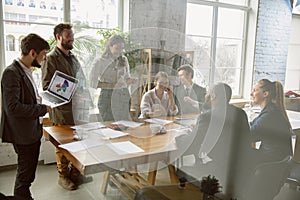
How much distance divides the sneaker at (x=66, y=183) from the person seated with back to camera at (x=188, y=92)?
52.7 inches

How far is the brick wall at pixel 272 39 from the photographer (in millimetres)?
887

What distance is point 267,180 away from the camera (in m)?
1.07

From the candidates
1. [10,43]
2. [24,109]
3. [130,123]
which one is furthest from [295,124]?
[10,43]

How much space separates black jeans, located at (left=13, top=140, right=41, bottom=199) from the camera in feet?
5.90

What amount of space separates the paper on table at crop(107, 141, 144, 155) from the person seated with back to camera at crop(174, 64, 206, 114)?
36 cm

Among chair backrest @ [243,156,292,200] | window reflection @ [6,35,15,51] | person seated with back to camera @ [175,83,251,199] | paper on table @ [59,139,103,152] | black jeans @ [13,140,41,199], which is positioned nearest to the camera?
chair backrest @ [243,156,292,200]

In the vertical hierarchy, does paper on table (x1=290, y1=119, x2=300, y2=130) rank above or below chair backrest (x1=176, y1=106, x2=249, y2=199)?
above

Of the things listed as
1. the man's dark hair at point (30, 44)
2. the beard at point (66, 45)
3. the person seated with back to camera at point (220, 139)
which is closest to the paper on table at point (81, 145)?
the person seated with back to camera at point (220, 139)

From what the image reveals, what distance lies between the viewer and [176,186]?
Result: 1.45 metres

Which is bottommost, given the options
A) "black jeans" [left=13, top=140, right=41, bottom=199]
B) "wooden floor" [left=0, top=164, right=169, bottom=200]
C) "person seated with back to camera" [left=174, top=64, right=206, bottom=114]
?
"wooden floor" [left=0, top=164, right=169, bottom=200]

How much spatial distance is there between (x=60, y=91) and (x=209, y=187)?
1051 millimetres

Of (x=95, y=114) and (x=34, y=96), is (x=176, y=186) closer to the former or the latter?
(x=95, y=114)

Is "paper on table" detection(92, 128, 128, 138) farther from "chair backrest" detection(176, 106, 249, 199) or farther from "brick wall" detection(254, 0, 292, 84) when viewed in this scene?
"brick wall" detection(254, 0, 292, 84)

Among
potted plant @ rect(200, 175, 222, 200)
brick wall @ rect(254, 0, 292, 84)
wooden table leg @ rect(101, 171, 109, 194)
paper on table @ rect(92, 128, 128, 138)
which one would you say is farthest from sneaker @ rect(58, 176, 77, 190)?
brick wall @ rect(254, 0, 292, 84)
